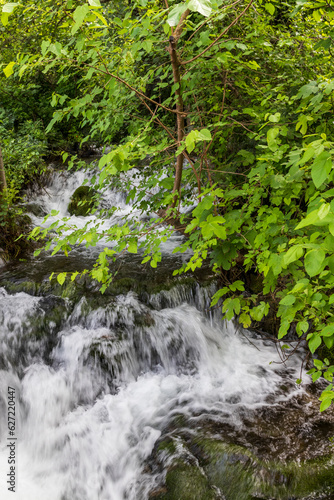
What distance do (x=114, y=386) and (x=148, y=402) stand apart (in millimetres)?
422

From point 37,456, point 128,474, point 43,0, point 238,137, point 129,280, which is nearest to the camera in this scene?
point 128,474

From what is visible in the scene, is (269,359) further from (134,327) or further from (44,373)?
(44,373)

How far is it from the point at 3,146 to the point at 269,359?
6.22m

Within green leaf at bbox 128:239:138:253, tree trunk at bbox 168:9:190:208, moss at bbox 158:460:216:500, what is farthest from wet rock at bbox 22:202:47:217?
moss at bbox 158:460:216:500

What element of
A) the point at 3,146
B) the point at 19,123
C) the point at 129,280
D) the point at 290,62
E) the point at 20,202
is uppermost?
the point at 19,123

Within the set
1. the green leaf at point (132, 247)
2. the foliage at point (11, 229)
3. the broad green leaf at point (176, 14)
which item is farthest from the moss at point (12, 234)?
the broad green leaf at point (176, 14)

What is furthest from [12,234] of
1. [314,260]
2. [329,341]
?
[314,260]

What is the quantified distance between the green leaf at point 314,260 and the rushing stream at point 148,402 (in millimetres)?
1912

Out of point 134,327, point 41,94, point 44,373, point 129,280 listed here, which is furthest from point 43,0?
point 41,94

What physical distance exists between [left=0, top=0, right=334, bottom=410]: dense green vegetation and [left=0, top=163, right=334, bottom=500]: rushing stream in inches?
29.7

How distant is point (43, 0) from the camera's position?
13.5ft

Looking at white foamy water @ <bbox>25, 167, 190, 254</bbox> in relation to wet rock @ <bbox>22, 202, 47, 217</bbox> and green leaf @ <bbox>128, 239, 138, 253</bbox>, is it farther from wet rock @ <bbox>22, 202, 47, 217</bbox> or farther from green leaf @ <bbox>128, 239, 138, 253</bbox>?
green leaf @ <bbox>128, 239, 138, 253</bbox>

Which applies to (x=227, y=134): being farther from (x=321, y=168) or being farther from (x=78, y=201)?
(x=78, y=201)

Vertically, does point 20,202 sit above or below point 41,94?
below
